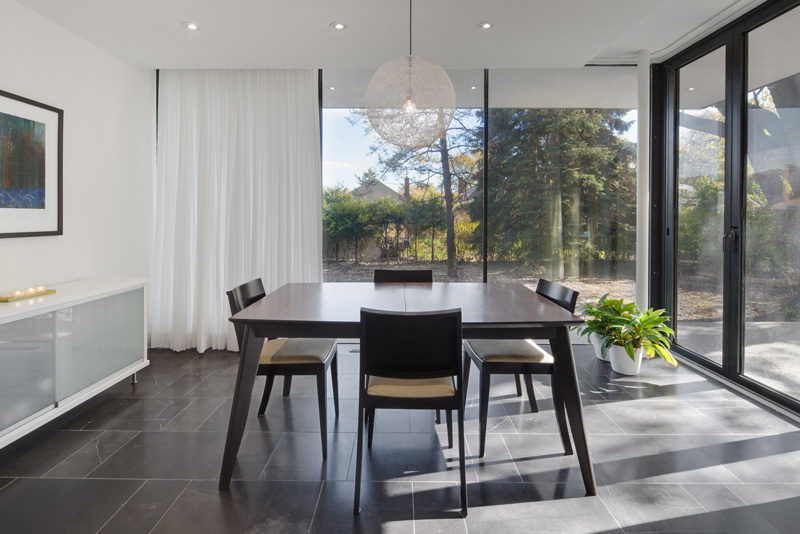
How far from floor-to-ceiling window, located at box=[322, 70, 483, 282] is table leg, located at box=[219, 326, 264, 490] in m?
2.46

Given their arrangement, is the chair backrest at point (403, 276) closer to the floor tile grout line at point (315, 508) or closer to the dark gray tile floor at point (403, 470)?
the dark gray tile floor at point (403, 470)

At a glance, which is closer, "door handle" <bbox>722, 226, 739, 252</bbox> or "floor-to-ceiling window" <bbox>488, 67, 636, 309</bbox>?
"door handle" <bbox>722, 226, 739, 252</bbox>

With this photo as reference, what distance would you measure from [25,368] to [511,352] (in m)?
2.53

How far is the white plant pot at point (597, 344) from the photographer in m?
4.12

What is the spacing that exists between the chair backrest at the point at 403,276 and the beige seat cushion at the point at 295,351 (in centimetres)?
85

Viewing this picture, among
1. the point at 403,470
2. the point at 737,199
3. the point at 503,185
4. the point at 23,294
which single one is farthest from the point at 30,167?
the point at 737,199

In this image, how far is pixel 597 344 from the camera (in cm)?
420

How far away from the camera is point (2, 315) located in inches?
90.9

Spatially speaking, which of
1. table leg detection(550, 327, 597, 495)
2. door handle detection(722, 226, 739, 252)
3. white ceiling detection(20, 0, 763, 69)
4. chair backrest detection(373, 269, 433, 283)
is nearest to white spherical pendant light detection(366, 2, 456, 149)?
white ceiling detection(20, 0, 763, 69)

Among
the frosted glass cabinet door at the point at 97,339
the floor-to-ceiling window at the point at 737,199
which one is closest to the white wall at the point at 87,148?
the frosted glass cabinet door at the point at 97,339

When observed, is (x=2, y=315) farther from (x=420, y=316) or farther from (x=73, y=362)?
(x=420, y=316)

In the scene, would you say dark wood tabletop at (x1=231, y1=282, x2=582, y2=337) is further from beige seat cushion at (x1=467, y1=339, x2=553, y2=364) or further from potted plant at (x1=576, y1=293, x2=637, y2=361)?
potted plant at (x1=576, y1=293, x2=637, y2=361)

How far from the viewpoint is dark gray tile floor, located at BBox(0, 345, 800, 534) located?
1944 millimetres

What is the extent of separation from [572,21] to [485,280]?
2.32 meters
